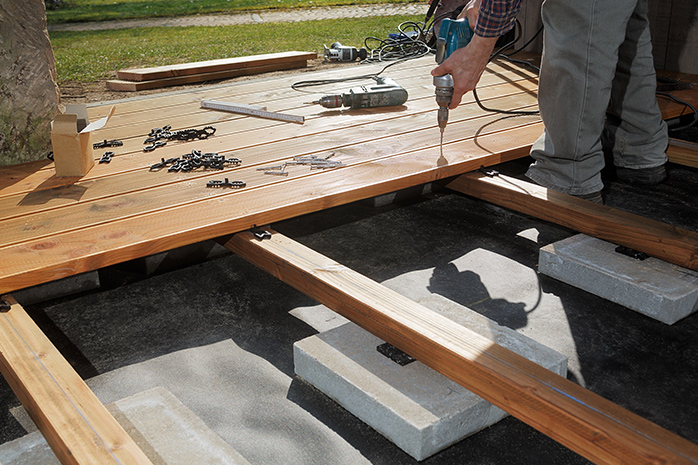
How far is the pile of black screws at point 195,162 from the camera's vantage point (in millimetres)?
2395

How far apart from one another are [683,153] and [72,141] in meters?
2.49

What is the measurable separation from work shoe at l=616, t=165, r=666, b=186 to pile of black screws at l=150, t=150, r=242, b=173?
1711mm

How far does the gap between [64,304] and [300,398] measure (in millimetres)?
930

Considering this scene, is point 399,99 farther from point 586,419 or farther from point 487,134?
point 586,419

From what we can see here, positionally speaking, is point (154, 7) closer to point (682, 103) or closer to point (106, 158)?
point (106, 158)

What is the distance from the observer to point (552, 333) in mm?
1851

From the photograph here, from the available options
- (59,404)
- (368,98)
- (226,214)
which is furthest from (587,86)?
(59,404)

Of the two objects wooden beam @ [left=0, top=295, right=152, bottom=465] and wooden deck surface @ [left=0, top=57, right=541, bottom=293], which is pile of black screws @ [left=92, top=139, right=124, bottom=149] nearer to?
wooden deck surface @ [left=0, top=57, right=541, bottom=293]

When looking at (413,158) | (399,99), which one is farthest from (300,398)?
(399,99)

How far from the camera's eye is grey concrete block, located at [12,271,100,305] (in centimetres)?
201

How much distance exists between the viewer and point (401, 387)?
1487 millimetres

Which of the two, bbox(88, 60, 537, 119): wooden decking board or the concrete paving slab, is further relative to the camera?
bbox(88, 60, 537, 119): wooden decking board

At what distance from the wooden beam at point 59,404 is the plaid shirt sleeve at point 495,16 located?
5.50 feet

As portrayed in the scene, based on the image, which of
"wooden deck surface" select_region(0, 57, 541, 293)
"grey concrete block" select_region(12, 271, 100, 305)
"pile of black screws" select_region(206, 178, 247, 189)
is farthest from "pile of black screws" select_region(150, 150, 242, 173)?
"grey concrete block" select_region(12, 271, 100, 305)
